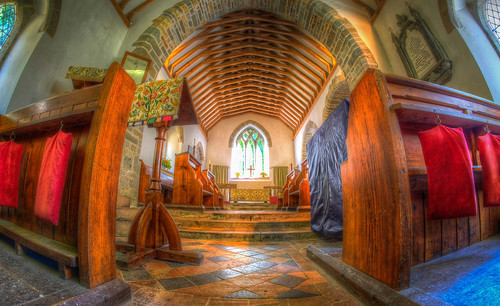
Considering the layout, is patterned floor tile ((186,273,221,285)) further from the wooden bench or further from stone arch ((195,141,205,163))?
stone arch ((195,141,205,163))

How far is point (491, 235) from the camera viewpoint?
1236 mm

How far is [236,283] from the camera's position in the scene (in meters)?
1.08

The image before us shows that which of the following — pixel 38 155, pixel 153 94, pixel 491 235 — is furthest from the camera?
pixel 153 94

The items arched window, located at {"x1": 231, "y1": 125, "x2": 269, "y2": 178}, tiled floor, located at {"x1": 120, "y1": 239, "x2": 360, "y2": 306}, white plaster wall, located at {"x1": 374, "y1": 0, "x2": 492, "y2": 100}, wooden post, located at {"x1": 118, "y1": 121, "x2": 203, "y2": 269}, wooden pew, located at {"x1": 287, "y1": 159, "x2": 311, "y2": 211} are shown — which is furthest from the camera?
arched window, located at {"x1": 231, "y1": 125, "x2": 269, "y2": 178}

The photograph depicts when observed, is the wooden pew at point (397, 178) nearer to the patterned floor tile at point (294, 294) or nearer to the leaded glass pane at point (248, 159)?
the patterned floor tile at point (294, 294)

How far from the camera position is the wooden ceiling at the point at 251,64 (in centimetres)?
Answer: 566

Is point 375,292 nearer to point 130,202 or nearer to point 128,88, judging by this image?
point 128,88

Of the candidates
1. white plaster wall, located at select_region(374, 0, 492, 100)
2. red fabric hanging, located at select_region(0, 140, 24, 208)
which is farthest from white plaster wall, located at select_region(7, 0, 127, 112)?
white plaster wall, located at select_region(374, 0, 492, 100)

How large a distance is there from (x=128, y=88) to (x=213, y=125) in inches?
409

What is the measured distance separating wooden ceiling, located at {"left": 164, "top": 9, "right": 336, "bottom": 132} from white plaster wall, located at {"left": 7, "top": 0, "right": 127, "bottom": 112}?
1.96m

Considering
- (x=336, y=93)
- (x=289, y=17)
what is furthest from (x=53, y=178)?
(x=336, y=93)

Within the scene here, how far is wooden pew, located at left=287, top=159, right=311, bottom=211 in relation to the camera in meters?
3.75

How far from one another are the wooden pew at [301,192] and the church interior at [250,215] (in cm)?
4

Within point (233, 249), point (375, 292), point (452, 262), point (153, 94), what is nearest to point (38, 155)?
point (153, 94)
